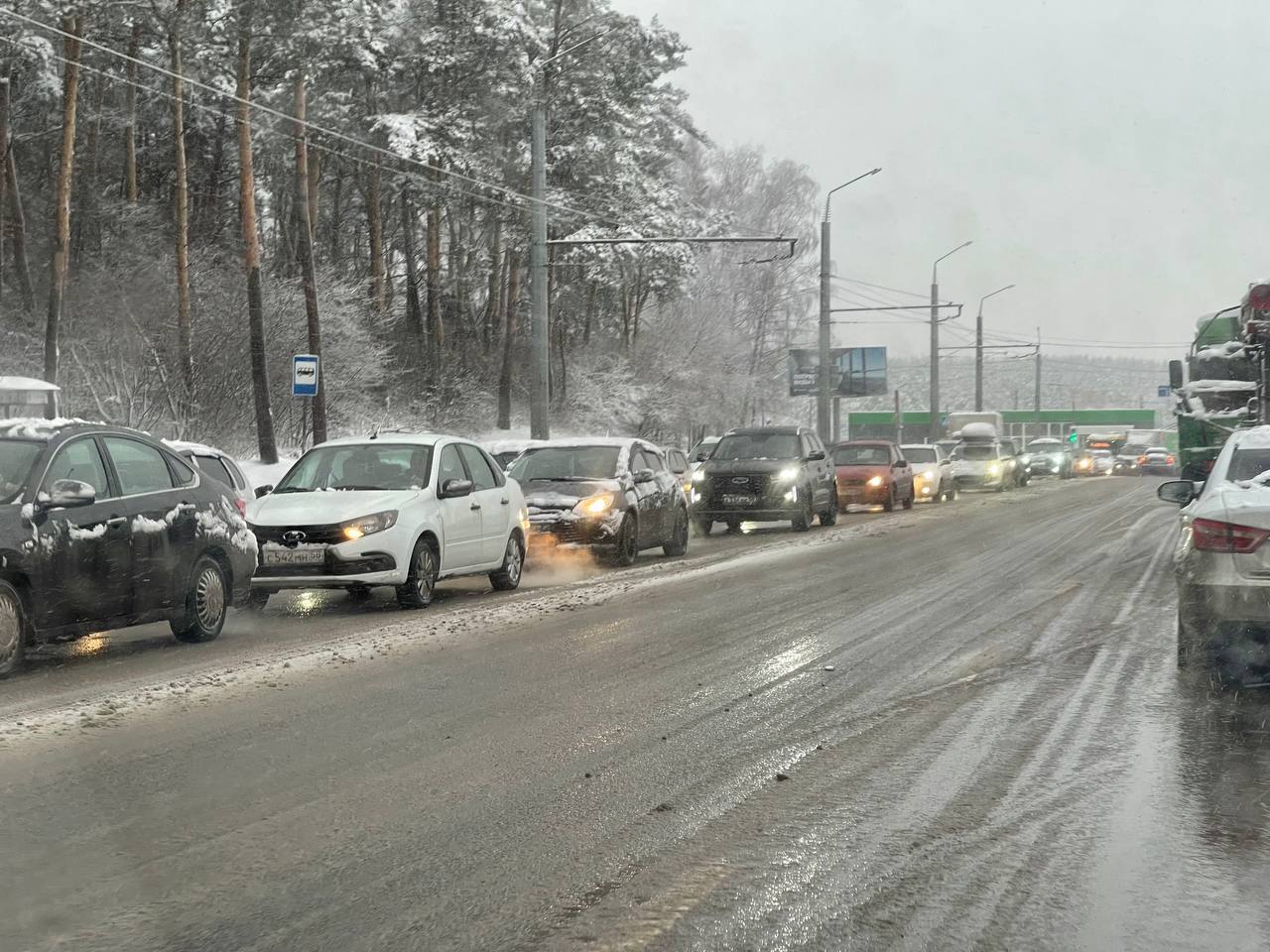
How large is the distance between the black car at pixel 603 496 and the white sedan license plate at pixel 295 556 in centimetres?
491

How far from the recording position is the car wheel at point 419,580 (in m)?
12.9

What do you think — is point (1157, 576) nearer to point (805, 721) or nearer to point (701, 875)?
point (805, 721)

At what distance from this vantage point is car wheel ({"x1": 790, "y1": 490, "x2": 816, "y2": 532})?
24.5 metres

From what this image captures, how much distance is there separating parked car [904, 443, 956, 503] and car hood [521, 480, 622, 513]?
2132 centimetres

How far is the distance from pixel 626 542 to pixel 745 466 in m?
7.21

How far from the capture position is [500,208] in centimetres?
4775

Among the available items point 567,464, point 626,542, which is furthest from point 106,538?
point 567,464

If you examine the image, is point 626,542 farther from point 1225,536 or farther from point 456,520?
point 1225,536

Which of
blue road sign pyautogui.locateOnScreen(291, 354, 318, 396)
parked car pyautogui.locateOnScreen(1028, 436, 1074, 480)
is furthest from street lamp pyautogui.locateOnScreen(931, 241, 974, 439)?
blue road sign pyautogui.locateOnScreen(291, 354, 318, 396)

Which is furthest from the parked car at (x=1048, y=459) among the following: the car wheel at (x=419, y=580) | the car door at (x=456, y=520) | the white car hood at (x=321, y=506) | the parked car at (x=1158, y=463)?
the white car hood at (x=321, y=506)

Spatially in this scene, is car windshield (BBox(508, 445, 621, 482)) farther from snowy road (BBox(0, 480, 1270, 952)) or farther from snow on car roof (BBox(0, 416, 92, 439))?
snow on car roof (BBox(0, 416, 92, 439))

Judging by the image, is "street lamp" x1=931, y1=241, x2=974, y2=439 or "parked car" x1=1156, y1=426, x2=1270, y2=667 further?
"street lamp" x1=931, y1=241, x2=974, y2=439

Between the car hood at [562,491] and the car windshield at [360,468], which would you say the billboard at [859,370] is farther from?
the car windshield at [360,468]

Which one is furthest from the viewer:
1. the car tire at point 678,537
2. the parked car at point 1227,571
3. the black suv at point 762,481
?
the black suv at point 762,481
